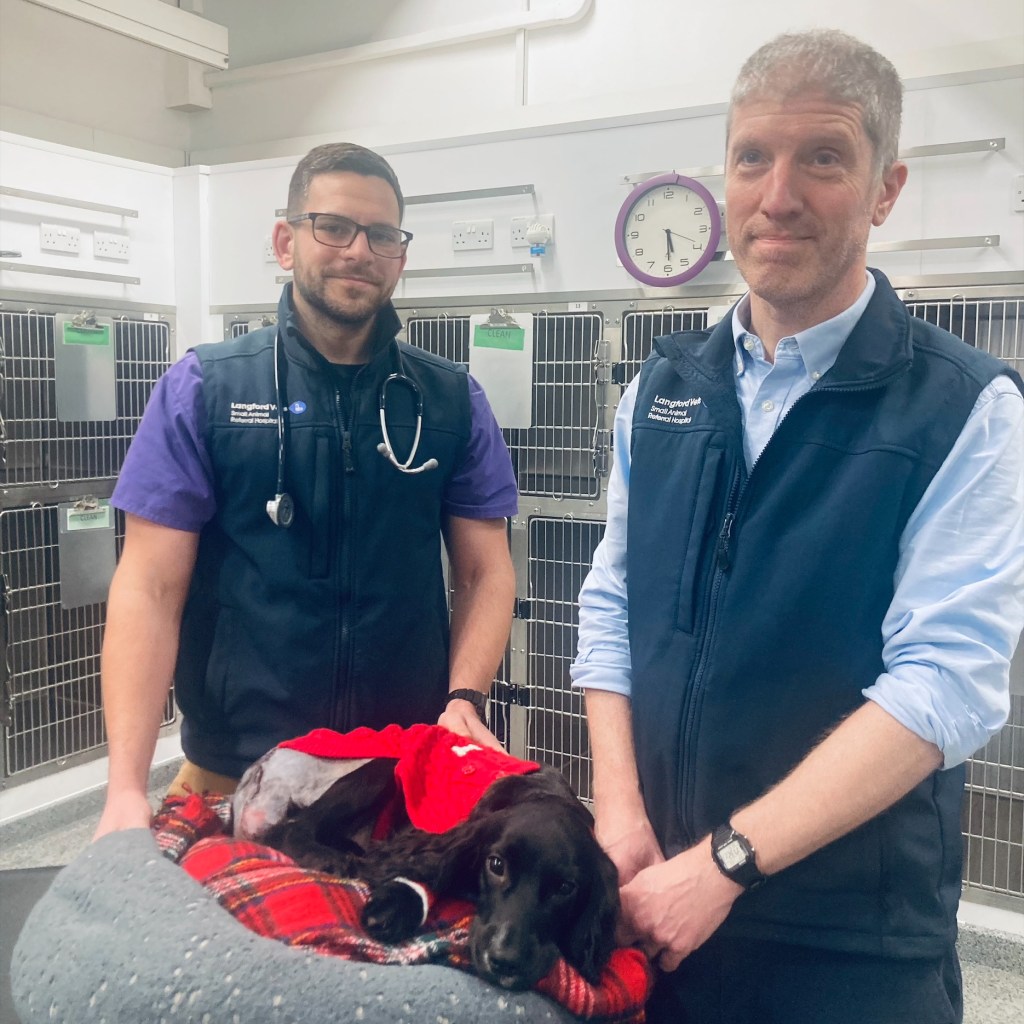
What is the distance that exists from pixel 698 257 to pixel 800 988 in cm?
184

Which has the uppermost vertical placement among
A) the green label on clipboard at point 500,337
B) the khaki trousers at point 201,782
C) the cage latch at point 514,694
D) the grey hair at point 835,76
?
the grey hair at point 835,76

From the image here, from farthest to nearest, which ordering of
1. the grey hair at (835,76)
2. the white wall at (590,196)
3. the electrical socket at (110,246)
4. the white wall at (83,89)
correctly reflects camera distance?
the white wall at (83,89) → the electrical socket at (110,246) → the white wall at (590,196) → the grey hair at (835,76)

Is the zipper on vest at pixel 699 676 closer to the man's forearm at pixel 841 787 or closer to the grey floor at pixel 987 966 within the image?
the man's forearm at pixel 841 787

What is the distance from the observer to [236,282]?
10.5 ft

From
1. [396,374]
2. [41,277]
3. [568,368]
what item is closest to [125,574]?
[396,374]

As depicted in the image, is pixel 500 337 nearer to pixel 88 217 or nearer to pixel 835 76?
pixel 88 217

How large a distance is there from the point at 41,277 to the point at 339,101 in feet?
4.84

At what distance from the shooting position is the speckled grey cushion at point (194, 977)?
2.53 ft

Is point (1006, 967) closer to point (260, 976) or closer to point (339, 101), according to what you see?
point (260, 976)

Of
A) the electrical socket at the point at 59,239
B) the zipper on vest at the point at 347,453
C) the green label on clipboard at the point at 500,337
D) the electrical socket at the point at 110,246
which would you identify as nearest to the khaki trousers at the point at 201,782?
the zipper on vest at the point at 347,453

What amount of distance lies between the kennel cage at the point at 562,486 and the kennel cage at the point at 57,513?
39.5 inches

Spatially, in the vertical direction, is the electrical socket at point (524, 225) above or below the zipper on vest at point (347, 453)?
above

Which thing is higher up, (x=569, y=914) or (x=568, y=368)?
(x=568, y=368)

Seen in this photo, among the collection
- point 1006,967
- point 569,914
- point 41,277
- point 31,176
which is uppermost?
point 31,176
